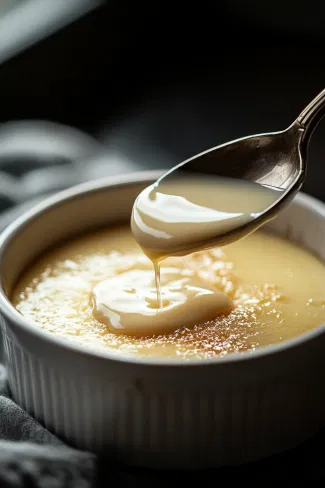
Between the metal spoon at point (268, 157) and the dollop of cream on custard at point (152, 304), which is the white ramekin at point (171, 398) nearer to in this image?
the dollop of cream on custard at point (152, 304)

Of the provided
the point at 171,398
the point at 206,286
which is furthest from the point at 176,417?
the point at 206,286

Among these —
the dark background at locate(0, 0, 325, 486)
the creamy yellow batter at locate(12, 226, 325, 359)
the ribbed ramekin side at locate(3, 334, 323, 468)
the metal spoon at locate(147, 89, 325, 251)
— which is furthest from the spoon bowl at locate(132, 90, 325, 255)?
the dark background at locate(0, 0, 325, 486)

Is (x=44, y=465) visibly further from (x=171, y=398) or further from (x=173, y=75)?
(x=173, y=75)

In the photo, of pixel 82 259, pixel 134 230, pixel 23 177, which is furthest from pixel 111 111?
pixel 134 230

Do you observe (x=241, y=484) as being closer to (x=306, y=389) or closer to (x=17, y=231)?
(x=306, y=389)

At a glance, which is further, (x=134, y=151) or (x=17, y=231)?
(x=134, y=151)

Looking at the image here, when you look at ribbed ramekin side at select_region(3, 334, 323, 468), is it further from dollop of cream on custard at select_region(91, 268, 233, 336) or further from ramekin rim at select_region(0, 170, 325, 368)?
dollop of cream on custard at select_region(91, 268, 233, 336)

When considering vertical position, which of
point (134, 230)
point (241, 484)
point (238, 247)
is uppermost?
point (134, 230)
